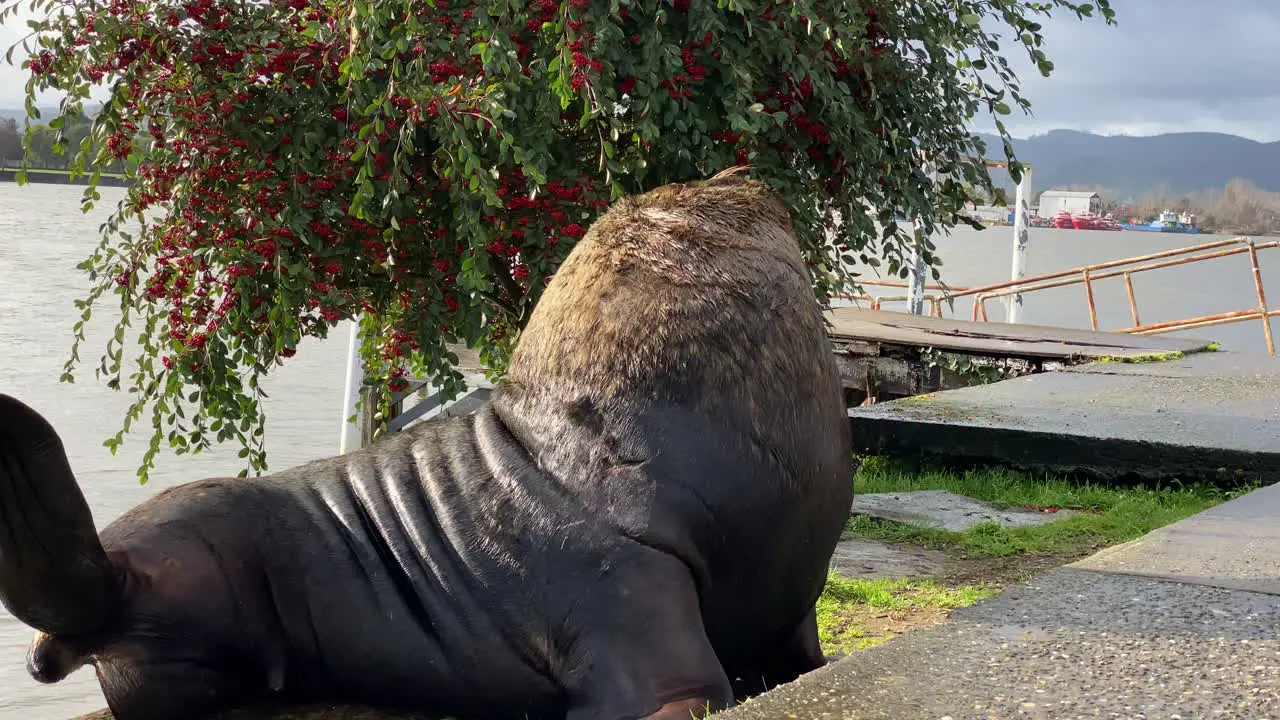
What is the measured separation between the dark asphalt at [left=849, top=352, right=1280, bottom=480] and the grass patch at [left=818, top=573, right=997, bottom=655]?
2.13m

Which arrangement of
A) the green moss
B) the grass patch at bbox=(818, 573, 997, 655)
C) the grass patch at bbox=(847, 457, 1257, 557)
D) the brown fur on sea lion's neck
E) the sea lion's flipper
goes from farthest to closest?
the green moss
the grass patch at bbox=(847, 457, 1257, 557)
the grass patch at bbox=(818, 573, 997, 655)
the brown fur on sea lion's neck
the sea lion's flipper

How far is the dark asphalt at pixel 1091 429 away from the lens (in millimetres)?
6430

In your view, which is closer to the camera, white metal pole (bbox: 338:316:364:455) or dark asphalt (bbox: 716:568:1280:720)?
dark asphalt (bbox: 716:568:1280:720)

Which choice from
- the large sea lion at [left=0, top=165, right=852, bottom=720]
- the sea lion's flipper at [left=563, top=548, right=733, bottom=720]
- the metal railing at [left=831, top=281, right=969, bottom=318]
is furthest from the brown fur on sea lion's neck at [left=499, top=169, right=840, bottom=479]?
the metal railing at [left=831, top=281, right=969, bottom=318]

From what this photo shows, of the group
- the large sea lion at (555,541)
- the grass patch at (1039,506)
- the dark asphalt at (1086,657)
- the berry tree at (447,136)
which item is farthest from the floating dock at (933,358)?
the large sea lion at (555,541)

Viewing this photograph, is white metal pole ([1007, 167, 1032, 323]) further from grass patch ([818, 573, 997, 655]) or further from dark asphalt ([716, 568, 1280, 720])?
dark asphalt ([716, 568, 1280, 720])

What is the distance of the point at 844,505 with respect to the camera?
10.4 ft

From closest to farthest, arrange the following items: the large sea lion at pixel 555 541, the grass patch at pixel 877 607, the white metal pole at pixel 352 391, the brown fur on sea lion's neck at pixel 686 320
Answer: the large sea lion at pixel 555 541 < the brown fur on sea lion's neck at pixel 686 320 < the grass patch at pixel 877 607 < the white metal pole at pixel 352 391

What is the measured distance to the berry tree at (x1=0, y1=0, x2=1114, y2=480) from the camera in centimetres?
433

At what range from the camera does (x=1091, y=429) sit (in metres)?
6.71

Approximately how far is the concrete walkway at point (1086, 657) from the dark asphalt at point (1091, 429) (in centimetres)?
277

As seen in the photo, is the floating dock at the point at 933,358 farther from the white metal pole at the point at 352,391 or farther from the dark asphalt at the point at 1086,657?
the dark asphalt at the point at 1086,657

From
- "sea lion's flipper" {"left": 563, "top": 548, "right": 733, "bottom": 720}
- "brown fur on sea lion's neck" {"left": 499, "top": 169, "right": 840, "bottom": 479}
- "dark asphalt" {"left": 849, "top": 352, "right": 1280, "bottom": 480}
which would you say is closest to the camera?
"sea lion's flipper" {"left": 563, "top": 548, "right": 733, "bottom": 720}

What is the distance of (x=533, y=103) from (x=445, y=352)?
1.02 metres
